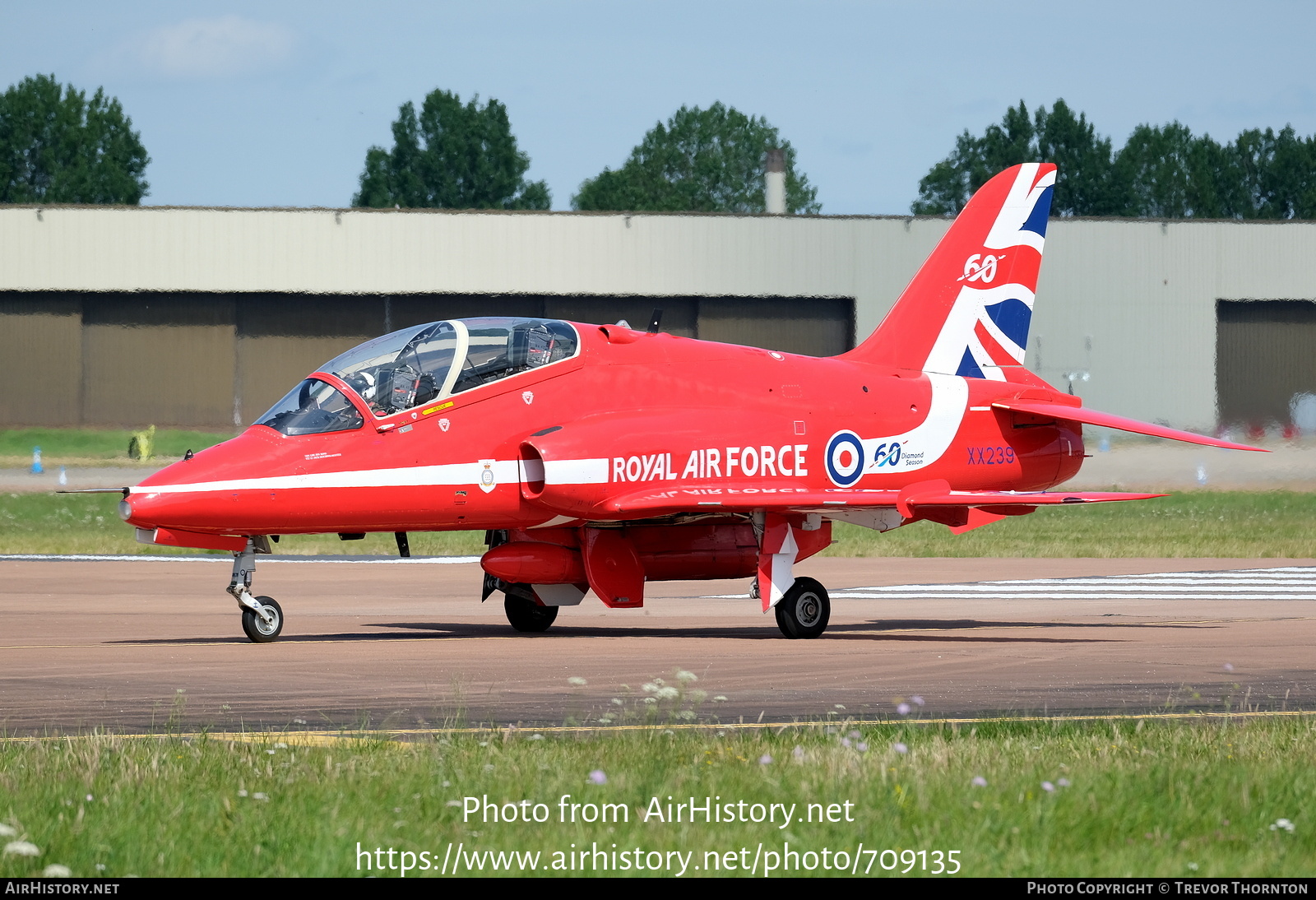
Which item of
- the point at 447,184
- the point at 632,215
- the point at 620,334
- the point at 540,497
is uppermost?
the point at 447,184

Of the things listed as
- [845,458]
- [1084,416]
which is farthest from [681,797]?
[1084,416]

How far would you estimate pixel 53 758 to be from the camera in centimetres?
825

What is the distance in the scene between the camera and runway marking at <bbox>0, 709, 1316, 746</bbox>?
9.28 metres

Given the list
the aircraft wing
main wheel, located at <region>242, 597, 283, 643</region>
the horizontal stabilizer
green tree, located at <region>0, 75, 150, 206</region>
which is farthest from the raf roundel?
green tree, located at <region>0, 75, 150, 206</region>

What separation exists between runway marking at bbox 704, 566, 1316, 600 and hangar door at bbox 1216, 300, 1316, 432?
116ft

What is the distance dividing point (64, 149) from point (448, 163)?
24358 mm

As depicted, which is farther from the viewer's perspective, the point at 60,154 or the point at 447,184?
the point at 447,184

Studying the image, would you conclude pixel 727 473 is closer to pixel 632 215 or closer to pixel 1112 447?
pixel 1112 447

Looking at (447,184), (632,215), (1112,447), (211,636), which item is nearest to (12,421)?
(632,215)

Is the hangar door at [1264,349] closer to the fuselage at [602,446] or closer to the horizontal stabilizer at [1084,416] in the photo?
the horizontal stabilizer at [1084,416]

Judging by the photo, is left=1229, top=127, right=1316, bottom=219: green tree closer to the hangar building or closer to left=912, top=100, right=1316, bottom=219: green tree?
left=912, top=100, right=1316, bottom=219: green tree

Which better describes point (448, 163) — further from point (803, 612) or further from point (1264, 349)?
point (803, 612)

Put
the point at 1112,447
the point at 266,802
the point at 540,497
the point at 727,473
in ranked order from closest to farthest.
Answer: the point at 266,802 → the point at 540,497 → the point at 727,473 → the point at 1112,447

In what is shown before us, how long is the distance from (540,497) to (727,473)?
6.80 feet
